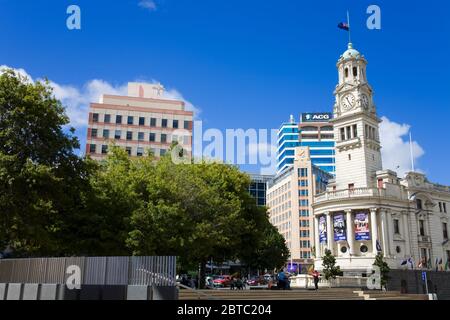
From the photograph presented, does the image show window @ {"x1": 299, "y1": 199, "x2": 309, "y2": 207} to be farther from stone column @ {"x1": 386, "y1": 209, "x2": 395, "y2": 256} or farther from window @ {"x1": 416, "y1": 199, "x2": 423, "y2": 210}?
stone column @ {"x1": 386, "y1": 209, "x2": 395, "y2": 256}

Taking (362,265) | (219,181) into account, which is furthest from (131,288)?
(362,265)

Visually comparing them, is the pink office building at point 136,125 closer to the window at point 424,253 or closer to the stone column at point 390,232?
the stone column at point 390,232

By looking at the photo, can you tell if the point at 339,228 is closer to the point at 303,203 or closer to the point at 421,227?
the point at 421,227

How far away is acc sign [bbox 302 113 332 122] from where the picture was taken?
538 feet

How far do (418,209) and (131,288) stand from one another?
72.6 metres

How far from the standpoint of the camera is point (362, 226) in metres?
75.1

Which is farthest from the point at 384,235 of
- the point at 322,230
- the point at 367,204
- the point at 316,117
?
the point at 316,117

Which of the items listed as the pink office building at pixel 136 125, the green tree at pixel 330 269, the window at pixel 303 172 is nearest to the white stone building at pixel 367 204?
the green tree at pixel 330 269

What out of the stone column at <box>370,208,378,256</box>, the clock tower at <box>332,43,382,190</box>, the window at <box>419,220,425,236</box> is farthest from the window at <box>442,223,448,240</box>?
the stone column at <box>370,208,378,256</box>

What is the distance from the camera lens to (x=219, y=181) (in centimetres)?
4869

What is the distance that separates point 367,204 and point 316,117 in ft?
305

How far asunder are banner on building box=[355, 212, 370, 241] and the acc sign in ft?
301

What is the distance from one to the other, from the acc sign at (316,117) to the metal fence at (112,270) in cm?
14960
